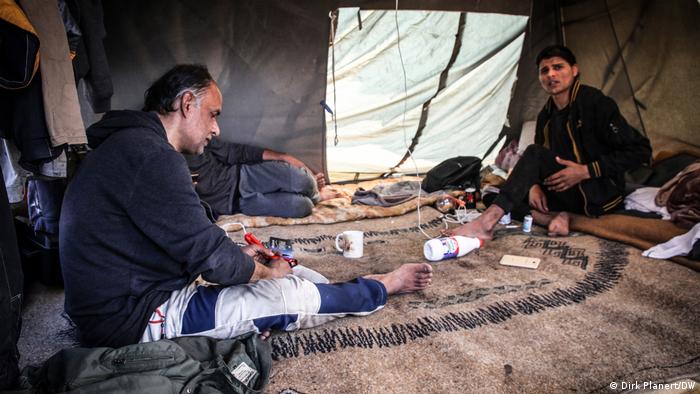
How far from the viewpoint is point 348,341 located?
142cm

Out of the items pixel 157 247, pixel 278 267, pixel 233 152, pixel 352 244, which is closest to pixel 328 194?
pixel 233 152

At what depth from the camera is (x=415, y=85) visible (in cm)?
385

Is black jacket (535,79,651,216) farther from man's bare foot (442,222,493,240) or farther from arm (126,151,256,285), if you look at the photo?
arm (126,151,256,285)

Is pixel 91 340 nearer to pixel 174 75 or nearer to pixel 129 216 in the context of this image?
pixel 129 216

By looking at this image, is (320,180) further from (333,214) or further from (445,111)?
(445,111)

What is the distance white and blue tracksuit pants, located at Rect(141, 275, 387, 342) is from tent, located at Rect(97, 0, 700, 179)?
227 cm

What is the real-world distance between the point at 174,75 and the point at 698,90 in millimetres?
3287

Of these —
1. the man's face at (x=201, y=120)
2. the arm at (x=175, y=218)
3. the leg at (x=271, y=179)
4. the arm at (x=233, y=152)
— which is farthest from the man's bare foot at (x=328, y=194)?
the arm at (x=175, y=218)

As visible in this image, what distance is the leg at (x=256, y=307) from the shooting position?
1.26 metres

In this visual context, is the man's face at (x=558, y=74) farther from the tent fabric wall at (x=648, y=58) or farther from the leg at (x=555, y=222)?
the tent fabric wall at (x=648, y=58)

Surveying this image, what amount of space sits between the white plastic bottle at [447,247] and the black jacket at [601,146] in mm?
791

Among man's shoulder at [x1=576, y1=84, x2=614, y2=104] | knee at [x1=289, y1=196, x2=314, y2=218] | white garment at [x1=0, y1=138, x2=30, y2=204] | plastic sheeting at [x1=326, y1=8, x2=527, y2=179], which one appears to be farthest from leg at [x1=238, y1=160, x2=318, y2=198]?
man's shoulder at [x1=576, y1=84, x2=614, y2=104]

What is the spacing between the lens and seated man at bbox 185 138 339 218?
2955 millimetres

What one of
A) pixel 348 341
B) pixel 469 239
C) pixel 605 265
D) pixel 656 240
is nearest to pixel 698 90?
pixel 656 240
